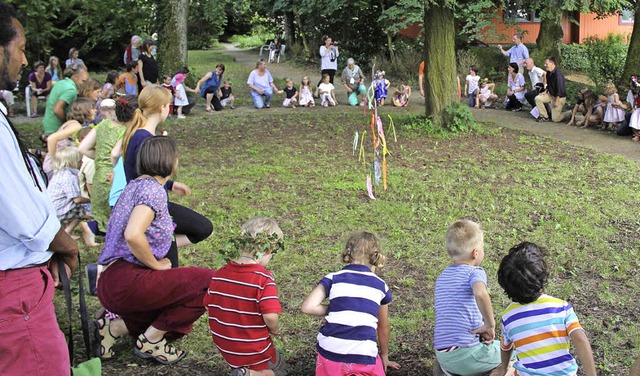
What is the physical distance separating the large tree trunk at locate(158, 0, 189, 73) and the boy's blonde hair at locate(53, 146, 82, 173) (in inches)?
429

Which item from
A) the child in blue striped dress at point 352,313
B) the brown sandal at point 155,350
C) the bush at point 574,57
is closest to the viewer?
the child in blue striped dress at point 352,313

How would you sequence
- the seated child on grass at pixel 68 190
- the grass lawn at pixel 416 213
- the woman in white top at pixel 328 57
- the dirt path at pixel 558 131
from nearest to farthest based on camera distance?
the grass lawn at pixel 416 213 < the seated child on grass at pixel 68 190 < the dirt path at pixel 558 131 < the woman in white top at pixel 328 57

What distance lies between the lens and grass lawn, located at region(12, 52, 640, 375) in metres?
4.99

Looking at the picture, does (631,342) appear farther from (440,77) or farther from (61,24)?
(61,24)

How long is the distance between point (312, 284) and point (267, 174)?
3982mm

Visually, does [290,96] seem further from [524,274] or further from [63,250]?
[63,250]

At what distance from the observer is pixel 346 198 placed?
330 inches

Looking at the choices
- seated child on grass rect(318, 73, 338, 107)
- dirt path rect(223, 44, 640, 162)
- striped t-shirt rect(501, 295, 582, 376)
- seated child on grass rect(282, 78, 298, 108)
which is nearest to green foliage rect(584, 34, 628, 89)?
dirt path rect(223, 44, 640, 162)

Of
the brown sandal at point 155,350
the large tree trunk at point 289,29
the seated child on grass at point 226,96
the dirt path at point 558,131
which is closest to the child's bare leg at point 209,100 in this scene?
the seated child on grass at point 226,96

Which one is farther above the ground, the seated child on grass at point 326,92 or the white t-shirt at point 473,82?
the white t-shirt at point 473,82

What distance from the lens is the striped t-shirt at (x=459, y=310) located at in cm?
399

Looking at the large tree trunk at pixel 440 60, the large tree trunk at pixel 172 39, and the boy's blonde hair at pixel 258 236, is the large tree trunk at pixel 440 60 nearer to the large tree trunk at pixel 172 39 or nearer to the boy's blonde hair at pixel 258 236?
the large tree trunk at pixel 172 39

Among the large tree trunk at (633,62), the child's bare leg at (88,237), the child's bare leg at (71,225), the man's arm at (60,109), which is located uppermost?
the large tree trunk at (633,62)

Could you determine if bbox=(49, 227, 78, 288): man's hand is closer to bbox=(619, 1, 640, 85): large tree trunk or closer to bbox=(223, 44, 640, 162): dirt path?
bbox=(223, 44, 640, 162): dirt path
